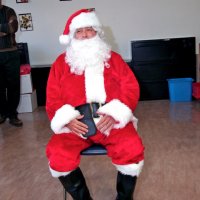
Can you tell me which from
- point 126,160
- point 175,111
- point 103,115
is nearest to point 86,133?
point 103,115

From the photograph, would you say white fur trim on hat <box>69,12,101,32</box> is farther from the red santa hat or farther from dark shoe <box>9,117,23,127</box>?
A: dark shoe <box>9,117,23,127</box>

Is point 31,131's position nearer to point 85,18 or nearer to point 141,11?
point 85,18

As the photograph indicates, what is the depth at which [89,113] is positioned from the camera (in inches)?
→ 65.9

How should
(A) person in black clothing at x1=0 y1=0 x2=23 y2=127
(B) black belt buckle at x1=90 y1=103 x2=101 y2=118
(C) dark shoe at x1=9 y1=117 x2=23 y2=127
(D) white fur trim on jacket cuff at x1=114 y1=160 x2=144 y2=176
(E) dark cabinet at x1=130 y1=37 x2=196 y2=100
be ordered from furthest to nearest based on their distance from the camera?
(E) dark cabinet at x1=130 y1=37 x2=196 y2=100 < (C) dark shoe at x1=9 y1=117 x2=23 y2=127 < (A) person in black clothing at x1=0 y1=0 x2=23 y2=127 < (B) black belt buckle at x1=90 y1=103 x2=101 y2=118 < (D) white fur trim on jacket cuff at x1=114 y1=160 x2=144 y2=176

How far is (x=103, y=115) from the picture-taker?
1627 millimetres

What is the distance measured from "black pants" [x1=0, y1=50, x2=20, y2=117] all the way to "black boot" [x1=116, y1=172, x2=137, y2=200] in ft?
7.22

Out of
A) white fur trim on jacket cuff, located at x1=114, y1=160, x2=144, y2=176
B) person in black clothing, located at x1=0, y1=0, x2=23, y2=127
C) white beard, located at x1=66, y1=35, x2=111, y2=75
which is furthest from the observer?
person in black clothing, located at x1=0, y1=0, x2=23, y2=127

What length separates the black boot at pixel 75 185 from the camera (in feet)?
5.17

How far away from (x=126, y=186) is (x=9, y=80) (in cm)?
227

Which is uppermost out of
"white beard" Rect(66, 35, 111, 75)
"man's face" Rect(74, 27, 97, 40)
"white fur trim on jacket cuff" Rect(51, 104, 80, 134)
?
"man's face" Rect(74, 27, 97, 40)

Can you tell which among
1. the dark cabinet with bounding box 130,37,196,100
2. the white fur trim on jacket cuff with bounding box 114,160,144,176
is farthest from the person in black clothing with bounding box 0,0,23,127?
the white fur trim on jacket cuff with bounding box 114,160,144,176

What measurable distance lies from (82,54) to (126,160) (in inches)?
25.3

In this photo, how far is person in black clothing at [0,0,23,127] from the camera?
330 cm

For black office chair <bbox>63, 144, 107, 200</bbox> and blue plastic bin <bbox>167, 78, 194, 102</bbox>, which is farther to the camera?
blue plastic bin <bbox>167, 78, 194, 102</bbox>
